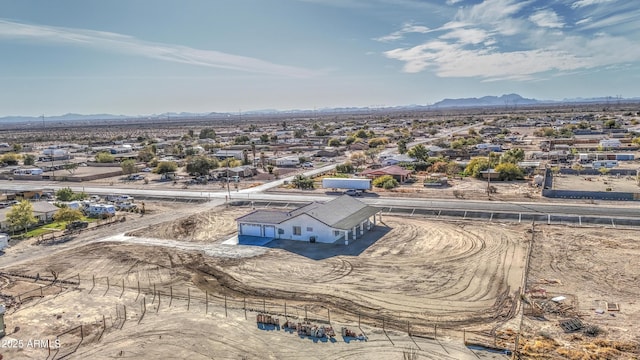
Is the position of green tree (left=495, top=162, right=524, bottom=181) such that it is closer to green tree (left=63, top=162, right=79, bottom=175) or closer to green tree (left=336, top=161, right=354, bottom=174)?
green tree (left=336, top=161, right=354, bottom=174)

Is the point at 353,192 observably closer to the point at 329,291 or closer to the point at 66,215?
the point at 329,291

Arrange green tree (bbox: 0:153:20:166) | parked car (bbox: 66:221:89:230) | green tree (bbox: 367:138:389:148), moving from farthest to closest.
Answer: green tree (bbox: 367:138:389:148)
green tree (bbox: 0:153:20:166)
parked car (bbox: 66:221:89:230)

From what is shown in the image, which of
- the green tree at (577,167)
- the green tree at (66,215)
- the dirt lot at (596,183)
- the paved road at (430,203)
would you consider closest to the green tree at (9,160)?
the paved road at (430,203)

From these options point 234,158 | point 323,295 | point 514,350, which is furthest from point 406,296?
point 234,158

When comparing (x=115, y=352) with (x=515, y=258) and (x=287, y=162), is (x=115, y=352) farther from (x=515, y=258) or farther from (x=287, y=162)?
(x=287, y=162)

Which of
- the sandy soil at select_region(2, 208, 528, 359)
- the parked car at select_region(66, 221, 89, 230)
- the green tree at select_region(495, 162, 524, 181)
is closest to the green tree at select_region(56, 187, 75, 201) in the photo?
the parked car at select_region(66, 221, 89, 230)

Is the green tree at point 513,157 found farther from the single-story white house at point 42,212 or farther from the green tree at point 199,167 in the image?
the single-story white house at point 42,212

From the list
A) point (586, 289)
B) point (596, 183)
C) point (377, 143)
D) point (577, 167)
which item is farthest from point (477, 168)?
point (377, 143)

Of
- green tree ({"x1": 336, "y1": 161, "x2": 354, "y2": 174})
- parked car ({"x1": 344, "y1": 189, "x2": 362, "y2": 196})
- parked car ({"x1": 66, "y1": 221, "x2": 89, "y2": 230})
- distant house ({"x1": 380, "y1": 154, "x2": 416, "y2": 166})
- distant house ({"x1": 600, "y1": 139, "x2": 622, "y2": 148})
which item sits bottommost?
parked car ({"x1": 66, "y1": 221, "x2": 89, "y2": 230})
